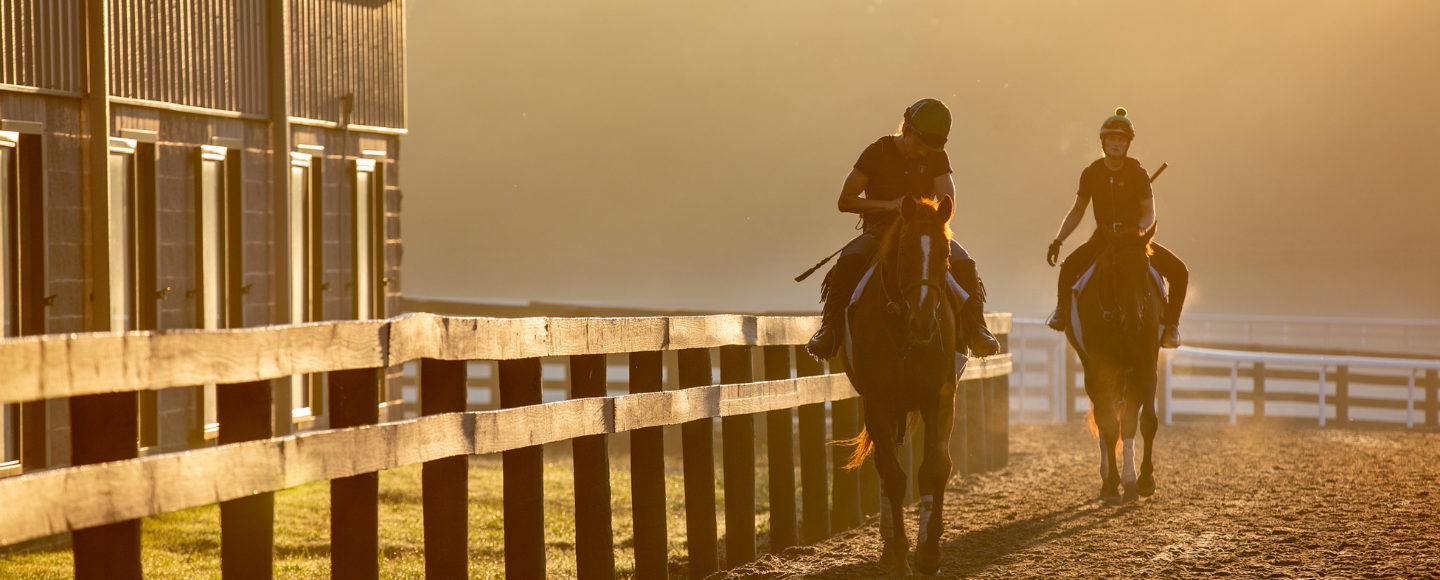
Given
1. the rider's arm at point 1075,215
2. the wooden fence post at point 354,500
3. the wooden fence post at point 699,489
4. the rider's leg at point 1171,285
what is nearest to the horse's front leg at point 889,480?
the wooden fence post at point 699,489

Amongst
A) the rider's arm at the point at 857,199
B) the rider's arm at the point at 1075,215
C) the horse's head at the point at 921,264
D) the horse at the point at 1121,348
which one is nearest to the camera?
the horse's head at the point at 921,264

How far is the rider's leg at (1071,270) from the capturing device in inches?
343

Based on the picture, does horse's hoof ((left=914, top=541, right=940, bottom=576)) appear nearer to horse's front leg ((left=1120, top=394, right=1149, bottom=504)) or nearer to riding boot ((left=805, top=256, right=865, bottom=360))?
riding boot ((left=805, top=256, right=865, bottom=360))

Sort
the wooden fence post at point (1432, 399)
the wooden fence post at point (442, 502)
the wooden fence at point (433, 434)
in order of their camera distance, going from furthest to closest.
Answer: the wooden fence post at point (1432, 399) < the wooden fence post at point (442, 502) < the wooden fence at point (433, 434)

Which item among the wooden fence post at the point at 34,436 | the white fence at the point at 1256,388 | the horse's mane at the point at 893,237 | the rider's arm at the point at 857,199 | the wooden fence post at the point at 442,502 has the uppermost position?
the rider's arm at the point at 857,199

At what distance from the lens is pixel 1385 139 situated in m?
70.4

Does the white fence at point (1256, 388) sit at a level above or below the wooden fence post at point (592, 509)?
below

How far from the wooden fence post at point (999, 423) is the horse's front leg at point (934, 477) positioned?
469cm

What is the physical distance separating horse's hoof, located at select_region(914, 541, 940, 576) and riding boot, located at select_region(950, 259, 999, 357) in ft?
3.10

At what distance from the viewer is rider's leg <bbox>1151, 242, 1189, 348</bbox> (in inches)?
344

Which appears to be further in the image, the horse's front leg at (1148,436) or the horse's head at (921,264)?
the horse's front leg at (1148,436)

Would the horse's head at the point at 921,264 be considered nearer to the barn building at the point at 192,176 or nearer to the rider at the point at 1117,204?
the rider at the point at 1117,204

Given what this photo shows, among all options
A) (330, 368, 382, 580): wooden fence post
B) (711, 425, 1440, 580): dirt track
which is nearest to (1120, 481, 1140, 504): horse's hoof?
(711, 425, 1440, 580): dirt track

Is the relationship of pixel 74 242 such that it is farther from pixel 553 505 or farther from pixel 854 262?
pixel 854 262
